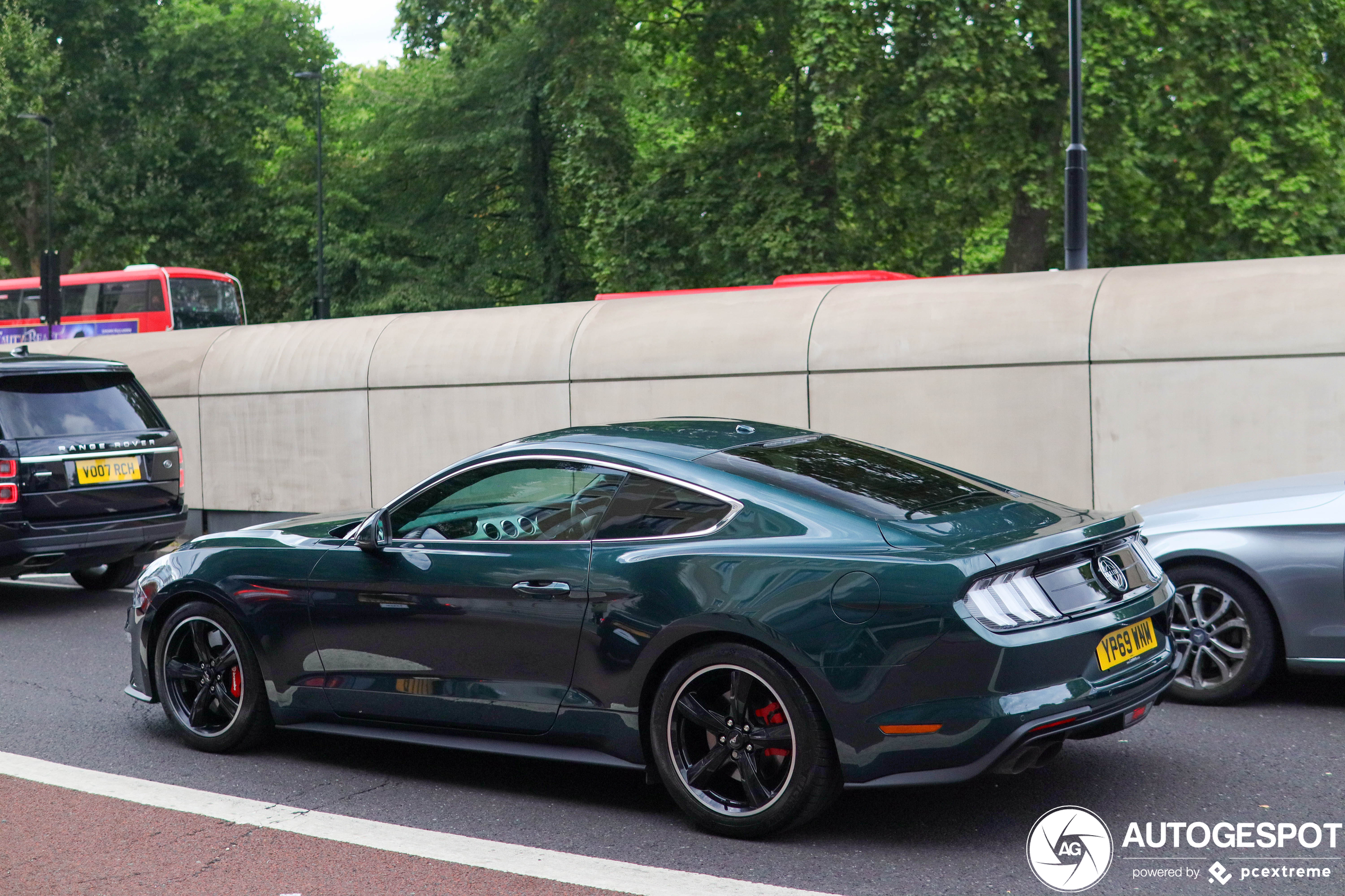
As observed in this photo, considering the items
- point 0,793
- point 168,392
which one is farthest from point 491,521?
point 168,392

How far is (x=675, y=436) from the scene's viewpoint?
519cm

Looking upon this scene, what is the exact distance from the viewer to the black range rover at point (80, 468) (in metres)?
9.31

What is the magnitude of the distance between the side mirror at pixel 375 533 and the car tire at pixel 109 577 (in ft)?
21.5

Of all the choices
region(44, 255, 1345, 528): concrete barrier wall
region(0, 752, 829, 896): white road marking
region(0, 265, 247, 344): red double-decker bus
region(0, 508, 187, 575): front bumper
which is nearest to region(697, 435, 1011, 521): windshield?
region(0, 752, 829, 896): white road marking

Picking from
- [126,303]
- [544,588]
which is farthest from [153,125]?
[544,588]

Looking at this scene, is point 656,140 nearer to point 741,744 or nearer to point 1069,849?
point 741,744

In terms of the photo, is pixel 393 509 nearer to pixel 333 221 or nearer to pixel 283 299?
pixel 333 221

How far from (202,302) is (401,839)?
99.7 ft

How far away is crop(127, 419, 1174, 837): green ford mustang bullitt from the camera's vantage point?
4117mm

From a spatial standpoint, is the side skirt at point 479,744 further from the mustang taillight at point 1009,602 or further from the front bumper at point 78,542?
the front bumper at point 78,542

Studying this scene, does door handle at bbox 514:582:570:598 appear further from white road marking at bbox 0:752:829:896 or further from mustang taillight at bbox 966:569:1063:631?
mustang taillight at bbox 966:569:1063:631

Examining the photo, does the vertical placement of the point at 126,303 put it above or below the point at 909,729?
above
